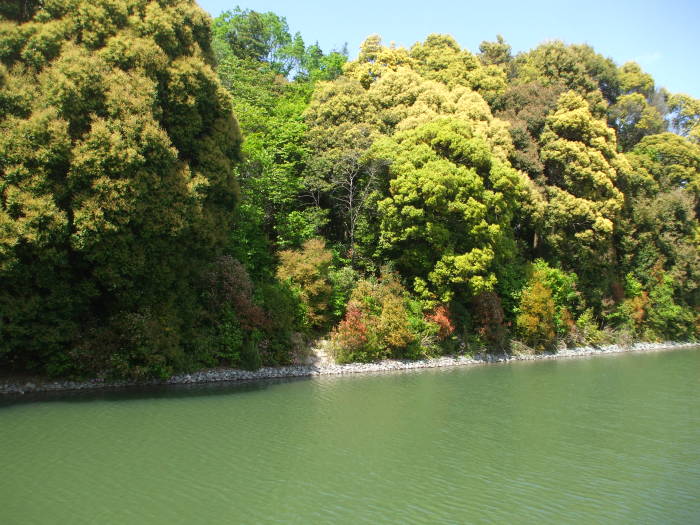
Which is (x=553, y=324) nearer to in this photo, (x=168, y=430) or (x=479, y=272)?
(x=479, y=272)

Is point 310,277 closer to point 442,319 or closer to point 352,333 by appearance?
point 352,333

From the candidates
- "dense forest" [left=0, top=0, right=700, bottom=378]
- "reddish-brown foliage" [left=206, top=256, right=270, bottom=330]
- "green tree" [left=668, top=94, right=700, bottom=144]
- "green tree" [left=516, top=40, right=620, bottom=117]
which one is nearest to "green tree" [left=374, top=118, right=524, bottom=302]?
"dense forest" [left=0, top=0, right=700, bottom=378]

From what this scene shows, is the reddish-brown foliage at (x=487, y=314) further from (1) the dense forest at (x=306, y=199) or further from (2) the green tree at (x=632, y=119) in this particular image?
(2) the green tree at (x=632, y=119)

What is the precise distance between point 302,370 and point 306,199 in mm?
10491

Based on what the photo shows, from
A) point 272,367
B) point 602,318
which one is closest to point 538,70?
point 602,318

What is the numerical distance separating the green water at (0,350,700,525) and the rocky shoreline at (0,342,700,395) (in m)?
0.99

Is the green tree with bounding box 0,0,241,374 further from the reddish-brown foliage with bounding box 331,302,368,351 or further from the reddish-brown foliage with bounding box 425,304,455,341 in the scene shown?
the reddish-brown foliage with bounding box 425,304,455,341

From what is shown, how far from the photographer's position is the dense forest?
14.1m

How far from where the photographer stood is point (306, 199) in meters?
27.3

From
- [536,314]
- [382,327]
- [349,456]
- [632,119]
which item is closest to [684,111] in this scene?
[632,119]

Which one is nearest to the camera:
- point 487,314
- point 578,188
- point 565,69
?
point 487,314

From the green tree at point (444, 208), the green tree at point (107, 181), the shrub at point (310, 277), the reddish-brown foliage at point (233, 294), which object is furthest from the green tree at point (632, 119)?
the green tree at point (107, 181)

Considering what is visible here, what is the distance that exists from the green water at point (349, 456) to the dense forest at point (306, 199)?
326 cm

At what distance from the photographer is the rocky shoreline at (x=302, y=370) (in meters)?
15.5
